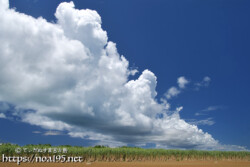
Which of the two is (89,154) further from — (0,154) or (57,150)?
(0,154)

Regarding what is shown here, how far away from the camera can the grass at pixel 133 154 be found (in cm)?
3434

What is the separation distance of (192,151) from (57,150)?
31.2 metres

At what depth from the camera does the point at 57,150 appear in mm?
34250

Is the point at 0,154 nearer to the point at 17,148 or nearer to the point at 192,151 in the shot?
the point at 17,148

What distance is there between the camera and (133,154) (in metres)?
40.3

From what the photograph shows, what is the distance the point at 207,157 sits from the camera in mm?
50375

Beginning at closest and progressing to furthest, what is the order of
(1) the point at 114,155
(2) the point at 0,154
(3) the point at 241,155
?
(2) the point at 0,154, (1) the point at 114,155, (3) the point at 241,155

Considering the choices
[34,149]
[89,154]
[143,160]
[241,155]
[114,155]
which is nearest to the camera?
[34,149]

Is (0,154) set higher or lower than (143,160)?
higher

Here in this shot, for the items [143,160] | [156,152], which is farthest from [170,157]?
[143,160]

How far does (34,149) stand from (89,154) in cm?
920

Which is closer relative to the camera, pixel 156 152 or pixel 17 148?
pixel 17 148

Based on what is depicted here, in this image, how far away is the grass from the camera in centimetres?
3434

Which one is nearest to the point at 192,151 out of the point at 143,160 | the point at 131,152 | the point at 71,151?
the point at 143,160
